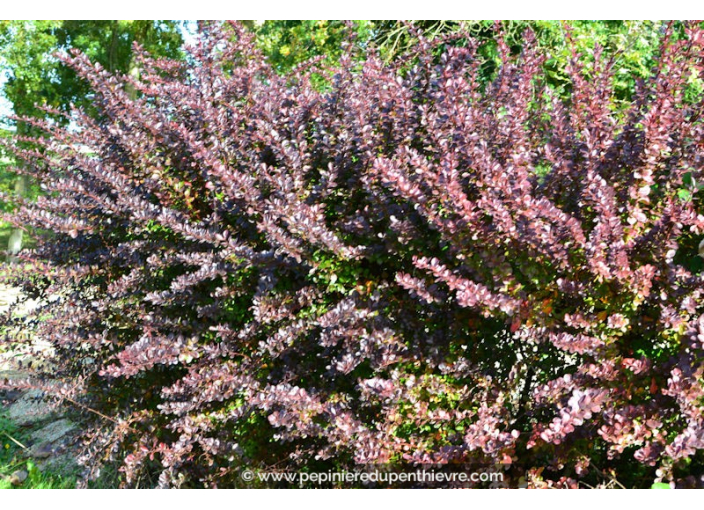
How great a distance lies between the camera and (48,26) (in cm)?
1272

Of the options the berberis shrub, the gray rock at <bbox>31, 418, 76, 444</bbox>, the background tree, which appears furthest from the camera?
the background tree

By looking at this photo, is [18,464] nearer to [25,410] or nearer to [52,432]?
[52,432]

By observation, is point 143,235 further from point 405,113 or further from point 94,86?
point 405,113

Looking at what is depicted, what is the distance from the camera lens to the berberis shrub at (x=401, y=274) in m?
2.55

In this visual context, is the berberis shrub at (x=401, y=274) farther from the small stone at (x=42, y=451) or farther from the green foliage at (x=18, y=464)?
the small stone at (x=42, y=451)

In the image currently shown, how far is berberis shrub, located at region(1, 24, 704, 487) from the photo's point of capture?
2.55 metres

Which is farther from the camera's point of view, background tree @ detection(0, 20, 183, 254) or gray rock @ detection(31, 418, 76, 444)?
background tree @ detection(0, 20, 183, 254)

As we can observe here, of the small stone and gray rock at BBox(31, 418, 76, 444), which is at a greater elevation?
gray rock at BBox(31, 418, 76, 444)

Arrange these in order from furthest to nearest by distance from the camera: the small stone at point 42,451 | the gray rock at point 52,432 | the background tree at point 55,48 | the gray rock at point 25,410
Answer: the background tree at point 55,48
the gray rock at point 25,410
the gray rock at point 52,432
the small stone at point 42,451

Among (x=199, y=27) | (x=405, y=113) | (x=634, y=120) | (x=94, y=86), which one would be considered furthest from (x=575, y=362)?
(x=94, y=86)

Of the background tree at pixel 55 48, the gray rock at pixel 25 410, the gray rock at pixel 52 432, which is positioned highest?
the background tree at pixel 55 48

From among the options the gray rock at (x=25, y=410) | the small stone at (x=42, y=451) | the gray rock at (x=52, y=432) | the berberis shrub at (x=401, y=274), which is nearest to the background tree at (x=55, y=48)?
the gray rock at (x=25, y=410)

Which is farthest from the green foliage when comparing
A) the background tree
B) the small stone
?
the background tree

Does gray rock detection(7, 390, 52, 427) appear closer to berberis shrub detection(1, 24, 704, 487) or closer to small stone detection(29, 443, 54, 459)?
small stone detection(29, 443, 54, 459)
